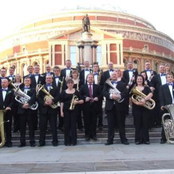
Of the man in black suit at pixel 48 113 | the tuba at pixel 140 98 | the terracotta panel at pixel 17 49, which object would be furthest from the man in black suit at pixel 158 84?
the terracotta panel at pixel 17 49

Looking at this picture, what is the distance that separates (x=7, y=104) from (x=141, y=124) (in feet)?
12.3

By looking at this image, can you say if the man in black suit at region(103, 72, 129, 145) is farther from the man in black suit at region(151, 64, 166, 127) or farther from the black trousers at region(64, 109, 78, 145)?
the man in black suit at region(151, 64, 166, 127)

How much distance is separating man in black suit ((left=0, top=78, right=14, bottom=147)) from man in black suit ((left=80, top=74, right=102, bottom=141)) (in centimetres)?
202

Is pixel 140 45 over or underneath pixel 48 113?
over

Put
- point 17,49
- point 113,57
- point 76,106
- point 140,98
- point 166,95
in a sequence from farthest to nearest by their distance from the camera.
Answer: point 17,49 < point 113,57 < point 76,106 < point 166,95 < point 140,98

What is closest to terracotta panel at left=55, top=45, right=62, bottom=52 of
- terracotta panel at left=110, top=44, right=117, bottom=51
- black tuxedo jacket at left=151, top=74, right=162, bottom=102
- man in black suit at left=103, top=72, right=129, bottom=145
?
terracotta panel at left=110, top=44, right=117, bottom=51

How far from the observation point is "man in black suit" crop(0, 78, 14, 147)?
8344 mm

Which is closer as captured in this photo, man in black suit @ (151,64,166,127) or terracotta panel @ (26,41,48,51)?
man in black suit @ (151,64,166,127)

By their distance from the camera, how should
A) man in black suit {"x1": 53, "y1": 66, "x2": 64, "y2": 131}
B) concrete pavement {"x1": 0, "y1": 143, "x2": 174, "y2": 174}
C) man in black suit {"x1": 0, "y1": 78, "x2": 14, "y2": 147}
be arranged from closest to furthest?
1. concrete pavement {"x1": 0, "y1": 143, "x2": 174, "y2": 174}
2. man in black suit {"x1": 0, "y1": 78, "x2": 14, "y2": 147}
3. man in black suit {"x1": 53, "y1": 66, "x2": 64, "y2": 131}

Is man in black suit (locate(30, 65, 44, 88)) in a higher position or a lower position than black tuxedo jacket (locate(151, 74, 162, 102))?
higher

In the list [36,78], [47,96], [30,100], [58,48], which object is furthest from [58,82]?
[58,48]

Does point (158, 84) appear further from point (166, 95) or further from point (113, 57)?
point (113, 57)

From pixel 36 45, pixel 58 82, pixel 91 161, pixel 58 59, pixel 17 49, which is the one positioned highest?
pixel 36 45

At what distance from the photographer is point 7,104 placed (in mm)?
8461
